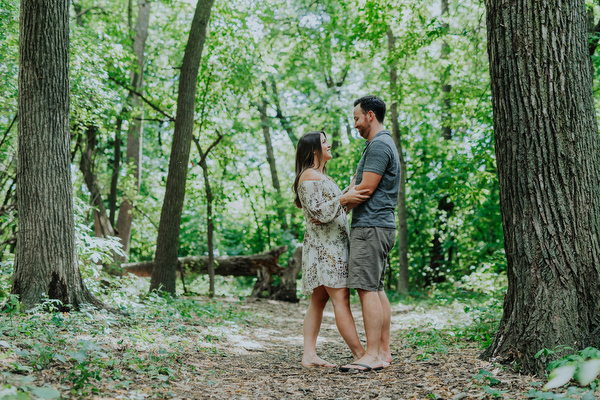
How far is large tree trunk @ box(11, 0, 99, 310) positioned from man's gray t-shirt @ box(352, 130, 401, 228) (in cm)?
300

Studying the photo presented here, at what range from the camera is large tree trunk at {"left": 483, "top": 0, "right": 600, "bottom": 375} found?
2996 mm

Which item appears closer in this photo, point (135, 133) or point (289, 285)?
point (289, 285)

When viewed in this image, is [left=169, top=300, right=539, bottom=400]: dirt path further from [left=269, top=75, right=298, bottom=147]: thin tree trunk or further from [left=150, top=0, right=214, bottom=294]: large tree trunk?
[left=269, top=75, right=298, bottom=147]: thin tree trunk

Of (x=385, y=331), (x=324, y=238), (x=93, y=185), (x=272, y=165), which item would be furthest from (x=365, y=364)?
(x=272, y=165)

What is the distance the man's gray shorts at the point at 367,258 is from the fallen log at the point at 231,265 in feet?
24.2

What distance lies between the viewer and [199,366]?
3.67 metres

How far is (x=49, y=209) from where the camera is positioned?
4602 millimetres

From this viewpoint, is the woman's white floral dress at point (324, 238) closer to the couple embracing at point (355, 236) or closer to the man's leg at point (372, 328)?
the couple embracing at point (355, 236)

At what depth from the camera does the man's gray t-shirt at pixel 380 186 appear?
12.5 ft

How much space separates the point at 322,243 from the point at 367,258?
0.45 metres

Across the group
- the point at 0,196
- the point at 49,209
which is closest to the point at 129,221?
the point at 0,196

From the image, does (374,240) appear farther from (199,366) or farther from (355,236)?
(199,366)

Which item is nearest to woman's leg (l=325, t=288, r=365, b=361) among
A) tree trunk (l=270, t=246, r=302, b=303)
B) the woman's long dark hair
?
the woman's long dark hair

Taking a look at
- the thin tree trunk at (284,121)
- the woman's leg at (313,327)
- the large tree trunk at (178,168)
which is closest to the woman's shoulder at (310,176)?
the woman's leg at (313,327)
